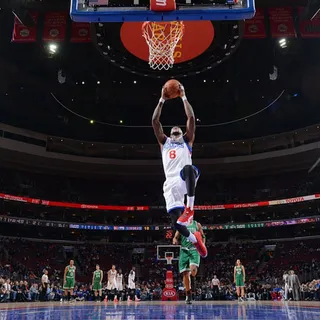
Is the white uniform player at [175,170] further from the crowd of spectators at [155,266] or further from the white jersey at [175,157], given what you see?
the crowd of spectators at [155,266]

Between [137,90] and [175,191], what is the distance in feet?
67.7

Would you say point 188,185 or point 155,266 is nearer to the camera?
point 188,185

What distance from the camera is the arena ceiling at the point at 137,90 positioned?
20969 millimetres

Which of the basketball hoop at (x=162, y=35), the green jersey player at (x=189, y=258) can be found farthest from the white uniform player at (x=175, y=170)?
the basketball hoop at (x=162, y=35)

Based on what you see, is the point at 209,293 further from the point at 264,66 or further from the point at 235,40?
the point at 235,40

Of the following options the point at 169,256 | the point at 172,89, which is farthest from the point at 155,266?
the point at 172,89

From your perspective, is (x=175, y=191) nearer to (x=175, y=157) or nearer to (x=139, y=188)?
(x=175, y=157)

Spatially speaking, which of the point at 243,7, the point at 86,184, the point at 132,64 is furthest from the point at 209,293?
the point at 243,7

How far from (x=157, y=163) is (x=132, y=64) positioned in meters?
20.0

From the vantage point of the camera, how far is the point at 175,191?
578 cm

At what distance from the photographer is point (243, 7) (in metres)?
7.52

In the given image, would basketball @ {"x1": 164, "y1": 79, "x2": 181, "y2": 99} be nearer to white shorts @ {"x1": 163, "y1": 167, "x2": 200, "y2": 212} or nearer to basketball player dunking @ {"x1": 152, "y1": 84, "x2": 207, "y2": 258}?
basketball player dunking @ {"x1": 152, "y1": 84, "x2": 207, "y2": 258}

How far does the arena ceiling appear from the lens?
68.8 feet

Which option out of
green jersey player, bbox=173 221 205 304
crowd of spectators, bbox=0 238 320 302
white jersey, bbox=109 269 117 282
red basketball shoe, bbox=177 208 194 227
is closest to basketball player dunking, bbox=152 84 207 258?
red basketball shoe, bbox=177 208 194 227
